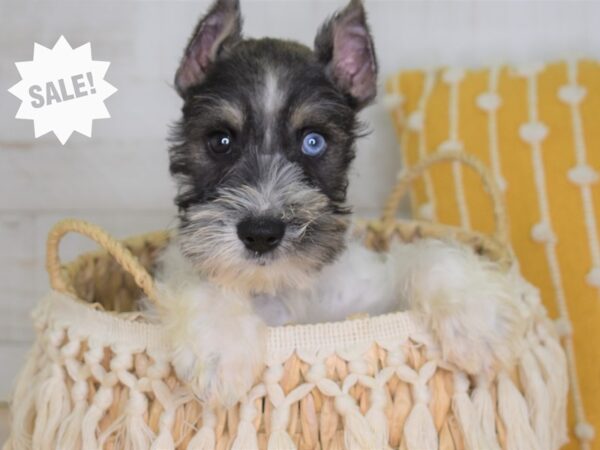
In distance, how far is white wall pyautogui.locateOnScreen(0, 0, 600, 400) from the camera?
1.98 metres

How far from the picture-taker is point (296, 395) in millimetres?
958

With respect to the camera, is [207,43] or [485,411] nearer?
[485,411]

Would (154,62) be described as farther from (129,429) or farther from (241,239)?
(129,429)

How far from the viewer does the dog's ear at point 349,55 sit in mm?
1322

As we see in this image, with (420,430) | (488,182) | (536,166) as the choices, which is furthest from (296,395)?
(536,166)

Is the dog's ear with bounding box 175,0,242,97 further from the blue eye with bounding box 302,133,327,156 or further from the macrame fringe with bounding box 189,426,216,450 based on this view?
the macrame fringe with bounding box 189,426,216,450

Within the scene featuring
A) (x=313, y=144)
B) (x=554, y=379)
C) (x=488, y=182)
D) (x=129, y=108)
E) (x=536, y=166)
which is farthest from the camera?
(x=129, y=108)

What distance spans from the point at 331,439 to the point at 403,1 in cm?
141

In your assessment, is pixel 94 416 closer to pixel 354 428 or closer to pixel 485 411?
pixel 354 428

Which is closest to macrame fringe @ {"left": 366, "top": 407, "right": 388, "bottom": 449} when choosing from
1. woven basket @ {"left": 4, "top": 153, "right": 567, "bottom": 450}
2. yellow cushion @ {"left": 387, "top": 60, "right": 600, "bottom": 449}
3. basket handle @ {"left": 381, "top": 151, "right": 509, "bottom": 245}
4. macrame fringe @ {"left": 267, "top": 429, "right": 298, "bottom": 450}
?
woven basket @ {"left": 4, "top": 153, "right": 567, "bottom": 450}

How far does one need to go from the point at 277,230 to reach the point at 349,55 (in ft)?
1.54

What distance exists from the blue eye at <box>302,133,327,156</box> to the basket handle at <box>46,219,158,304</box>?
358 millimetres

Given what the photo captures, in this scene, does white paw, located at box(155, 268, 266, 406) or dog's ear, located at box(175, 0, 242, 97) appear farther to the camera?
dog's ear, located at box(175, 0, 242, 97)

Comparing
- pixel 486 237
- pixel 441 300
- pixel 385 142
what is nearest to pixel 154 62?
pixel 385 142
